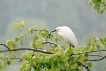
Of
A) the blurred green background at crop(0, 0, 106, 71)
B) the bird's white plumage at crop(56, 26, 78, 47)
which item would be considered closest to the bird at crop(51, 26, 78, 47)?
the bird's white plumage at crop(56, 26, 78, 47)

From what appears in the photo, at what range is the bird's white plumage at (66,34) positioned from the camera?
12.1 ft

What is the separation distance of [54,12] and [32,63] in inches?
3108

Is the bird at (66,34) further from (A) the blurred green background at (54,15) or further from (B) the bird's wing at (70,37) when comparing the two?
(A) the blurred green background at (54,15)

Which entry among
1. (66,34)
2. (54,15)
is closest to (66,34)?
(66,34)

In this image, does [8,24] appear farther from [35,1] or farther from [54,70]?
[54,70]

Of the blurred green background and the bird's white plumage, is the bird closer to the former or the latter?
the bird's white plumage

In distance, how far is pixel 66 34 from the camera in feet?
12.2

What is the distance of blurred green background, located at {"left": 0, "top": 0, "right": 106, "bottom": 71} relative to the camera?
70.4m

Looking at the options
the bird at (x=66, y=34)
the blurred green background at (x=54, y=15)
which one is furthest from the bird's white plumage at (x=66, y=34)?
the blurred green background at (x=54, y=15)

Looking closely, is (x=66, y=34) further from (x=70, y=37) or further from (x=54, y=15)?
(x=54, y=15)

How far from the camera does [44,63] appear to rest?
Result: 6.64 feet

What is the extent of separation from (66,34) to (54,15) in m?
76.3

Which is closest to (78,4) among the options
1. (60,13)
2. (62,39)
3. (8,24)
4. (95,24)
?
(60,13)

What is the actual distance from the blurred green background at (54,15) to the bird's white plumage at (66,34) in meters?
60.2
